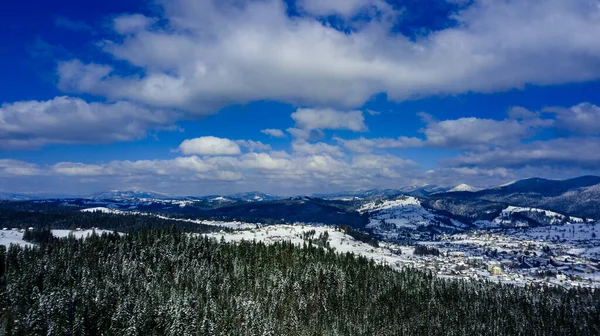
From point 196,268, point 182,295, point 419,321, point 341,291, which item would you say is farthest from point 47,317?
point 419,321

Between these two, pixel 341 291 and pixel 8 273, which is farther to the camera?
pixel 341 291

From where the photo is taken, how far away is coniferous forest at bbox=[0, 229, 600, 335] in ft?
371

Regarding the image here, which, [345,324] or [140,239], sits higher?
[140,239]

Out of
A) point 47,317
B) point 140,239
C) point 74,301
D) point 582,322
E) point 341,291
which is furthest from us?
point 140,239

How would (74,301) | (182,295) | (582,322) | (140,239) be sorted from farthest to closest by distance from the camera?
(140,239)
(582,322)
(182,295)
(74,301)

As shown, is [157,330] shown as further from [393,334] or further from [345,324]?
[393,334]

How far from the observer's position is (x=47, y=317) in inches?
4232

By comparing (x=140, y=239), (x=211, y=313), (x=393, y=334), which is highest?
(x=140, y=239)

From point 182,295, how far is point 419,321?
91.9 metres

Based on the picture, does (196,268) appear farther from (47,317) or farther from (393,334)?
(393,334)

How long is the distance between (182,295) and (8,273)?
6678cm

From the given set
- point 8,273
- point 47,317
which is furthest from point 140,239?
point 47,317

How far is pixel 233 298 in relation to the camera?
14350 cm

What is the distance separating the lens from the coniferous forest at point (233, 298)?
4456 inches
